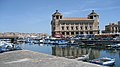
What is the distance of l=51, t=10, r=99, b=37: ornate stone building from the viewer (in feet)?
433

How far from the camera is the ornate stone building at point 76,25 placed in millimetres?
132125

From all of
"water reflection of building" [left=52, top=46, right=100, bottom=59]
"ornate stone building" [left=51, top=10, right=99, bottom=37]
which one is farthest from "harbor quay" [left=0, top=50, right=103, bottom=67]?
"ornate stone building" [left=51, top=10, right=99, bottom=37]

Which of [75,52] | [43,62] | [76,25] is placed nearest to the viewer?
[43,62]

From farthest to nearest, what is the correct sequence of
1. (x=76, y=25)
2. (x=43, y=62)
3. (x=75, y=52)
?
(x=76, y=25) → (x=75, y=52) → (x=43, y=62)

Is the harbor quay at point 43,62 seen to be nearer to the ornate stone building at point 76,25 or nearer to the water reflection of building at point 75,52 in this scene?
the water reflection of building at point 75,52

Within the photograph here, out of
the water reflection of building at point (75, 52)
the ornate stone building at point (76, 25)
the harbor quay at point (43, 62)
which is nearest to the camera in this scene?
the harbor quay at point (43, 62)

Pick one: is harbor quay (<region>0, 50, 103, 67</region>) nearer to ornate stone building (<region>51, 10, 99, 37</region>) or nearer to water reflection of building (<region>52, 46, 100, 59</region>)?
water reflection of building (<region>52, 46, 100, 59</region>)

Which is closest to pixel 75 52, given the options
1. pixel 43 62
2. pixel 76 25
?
pixel 43 62

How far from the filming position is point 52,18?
13462 centimetres

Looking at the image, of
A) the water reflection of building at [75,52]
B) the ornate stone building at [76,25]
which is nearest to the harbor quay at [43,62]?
the water reflection of building at [75,52]

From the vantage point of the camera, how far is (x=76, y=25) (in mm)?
133375

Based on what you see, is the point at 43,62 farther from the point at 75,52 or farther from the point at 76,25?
the point at 76,25

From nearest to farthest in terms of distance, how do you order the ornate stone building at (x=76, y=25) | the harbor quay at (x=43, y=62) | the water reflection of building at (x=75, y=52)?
the harbor quay at (x=43, y=62), the water reflection of building at (x=75, y=52), the ornate stone building at (x=76, y=25)

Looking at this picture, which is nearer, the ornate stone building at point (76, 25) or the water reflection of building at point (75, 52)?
the water reflection of building at point (75, 52)
